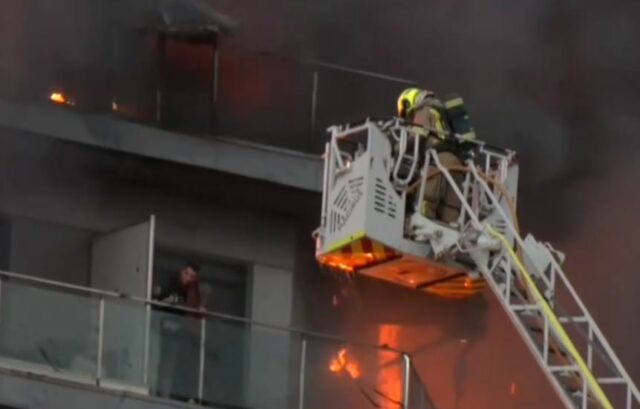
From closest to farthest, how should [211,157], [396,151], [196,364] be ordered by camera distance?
[396,151] < [196,364] < [211,157]

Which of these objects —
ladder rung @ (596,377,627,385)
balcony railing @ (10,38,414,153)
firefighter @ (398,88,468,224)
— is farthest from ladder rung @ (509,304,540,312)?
balcony railing @ (10,38,414,153)

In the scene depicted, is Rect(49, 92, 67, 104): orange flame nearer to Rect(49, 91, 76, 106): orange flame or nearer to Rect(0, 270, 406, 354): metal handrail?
Rect(49, 91, 76, 106): orange flame

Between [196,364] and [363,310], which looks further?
[363,310]

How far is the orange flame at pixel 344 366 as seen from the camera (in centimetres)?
2034

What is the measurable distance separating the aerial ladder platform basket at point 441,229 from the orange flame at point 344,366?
6.51 ft

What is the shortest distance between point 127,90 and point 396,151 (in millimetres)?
3502

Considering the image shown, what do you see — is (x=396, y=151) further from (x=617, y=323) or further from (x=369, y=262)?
(x=617, y=323)

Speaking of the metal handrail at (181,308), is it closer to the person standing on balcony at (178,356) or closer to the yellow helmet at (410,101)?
the person standing on balcony at (178,356)

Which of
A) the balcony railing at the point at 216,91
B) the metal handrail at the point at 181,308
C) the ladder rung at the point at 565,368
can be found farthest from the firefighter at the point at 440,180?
the balcony railing at the point at 216,91

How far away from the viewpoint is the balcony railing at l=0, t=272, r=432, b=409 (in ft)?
63.5

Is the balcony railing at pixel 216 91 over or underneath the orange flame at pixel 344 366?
over

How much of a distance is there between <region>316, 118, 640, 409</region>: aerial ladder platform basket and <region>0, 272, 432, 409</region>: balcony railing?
5.43 ft

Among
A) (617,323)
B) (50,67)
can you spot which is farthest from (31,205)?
(617,323)

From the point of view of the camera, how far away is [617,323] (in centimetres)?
2214
